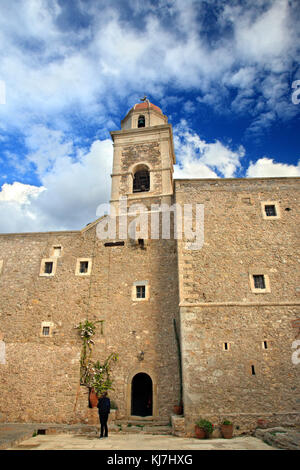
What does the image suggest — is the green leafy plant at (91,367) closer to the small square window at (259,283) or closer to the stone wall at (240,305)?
the stone wall at (240,305)

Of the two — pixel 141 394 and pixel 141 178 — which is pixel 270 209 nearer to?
pixel 141 178

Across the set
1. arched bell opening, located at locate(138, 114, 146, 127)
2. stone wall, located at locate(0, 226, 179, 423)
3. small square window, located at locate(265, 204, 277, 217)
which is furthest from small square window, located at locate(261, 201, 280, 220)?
arched bell opening, located at locate(138, 114, 146, 127)

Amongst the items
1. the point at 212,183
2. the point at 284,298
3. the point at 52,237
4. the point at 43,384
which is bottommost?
the point at 43,384

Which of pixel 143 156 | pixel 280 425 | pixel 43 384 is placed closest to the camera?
pixel 280 425

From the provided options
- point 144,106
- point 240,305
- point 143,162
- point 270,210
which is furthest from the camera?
point 144,106

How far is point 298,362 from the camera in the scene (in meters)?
9.64

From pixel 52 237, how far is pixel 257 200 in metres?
10.2

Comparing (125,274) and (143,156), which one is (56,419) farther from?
(143,156)

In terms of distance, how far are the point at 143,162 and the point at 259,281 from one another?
894 centimetres

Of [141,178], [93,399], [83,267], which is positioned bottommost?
[93,399]

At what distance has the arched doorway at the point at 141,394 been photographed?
11320 mm

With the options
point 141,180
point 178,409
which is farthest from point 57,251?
point 178,409

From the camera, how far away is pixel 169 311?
38.7ft
